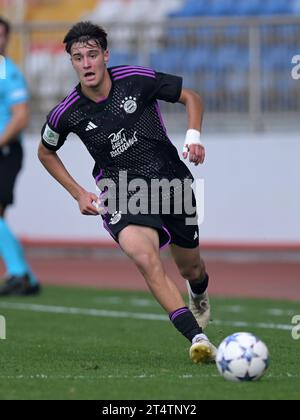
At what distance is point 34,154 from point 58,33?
1.95m

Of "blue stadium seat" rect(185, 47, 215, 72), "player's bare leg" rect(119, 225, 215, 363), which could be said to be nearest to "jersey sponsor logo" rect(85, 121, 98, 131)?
"player's bare leg" rect(119, 225, 215, 363)

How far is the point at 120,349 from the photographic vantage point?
908 centimetres

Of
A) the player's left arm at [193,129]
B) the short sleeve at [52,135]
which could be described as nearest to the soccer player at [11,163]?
the short sleeve at [52,135]

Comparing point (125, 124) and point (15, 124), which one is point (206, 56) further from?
point (125, 124)

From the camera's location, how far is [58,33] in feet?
62.3

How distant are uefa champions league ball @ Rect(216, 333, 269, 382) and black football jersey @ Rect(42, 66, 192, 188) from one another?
69.1 inches

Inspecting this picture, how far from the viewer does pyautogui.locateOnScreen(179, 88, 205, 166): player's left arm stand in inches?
309

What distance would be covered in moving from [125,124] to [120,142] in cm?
13

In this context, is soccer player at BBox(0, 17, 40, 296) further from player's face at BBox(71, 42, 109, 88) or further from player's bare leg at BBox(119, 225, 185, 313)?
player's bare leg at BBox(119, 225, 185, 313)

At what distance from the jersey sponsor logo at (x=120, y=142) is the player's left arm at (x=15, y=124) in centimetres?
516

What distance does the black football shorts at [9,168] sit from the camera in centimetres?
1340

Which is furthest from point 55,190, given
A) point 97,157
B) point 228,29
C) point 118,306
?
point 97,157

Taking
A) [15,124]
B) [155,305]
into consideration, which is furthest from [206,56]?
[155,305]

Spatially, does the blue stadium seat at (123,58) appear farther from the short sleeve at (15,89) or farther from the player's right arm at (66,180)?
the player's right arm at (66,180)
